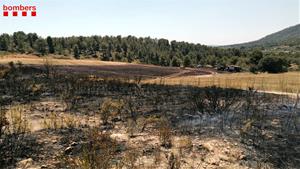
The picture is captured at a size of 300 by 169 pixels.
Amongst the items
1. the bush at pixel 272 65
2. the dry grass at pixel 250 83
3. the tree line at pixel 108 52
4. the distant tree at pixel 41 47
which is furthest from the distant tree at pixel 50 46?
the dry grass at pixel 250 83

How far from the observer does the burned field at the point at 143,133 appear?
6844mm

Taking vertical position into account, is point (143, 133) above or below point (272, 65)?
below

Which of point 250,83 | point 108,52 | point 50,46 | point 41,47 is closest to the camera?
point 250,83

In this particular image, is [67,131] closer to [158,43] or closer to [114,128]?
[114,128]

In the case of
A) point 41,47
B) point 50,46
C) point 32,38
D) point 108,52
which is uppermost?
point 32,38

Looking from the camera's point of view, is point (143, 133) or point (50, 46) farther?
point (50, 46)

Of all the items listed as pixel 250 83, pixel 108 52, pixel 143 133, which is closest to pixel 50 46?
pixel 108 52

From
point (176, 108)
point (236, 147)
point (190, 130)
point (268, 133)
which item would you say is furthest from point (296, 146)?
point (176, 108)

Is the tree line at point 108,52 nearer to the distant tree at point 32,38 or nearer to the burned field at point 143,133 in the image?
the distant tree at point 32,38

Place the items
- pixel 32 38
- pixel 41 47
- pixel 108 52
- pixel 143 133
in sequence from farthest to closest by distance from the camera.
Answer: pixel 32 38
pixel 108 52
pixel 41 47
pixel 143 133

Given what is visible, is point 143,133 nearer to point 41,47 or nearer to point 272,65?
point 272,65

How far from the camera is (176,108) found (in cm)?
1198

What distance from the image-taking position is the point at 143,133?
880cm

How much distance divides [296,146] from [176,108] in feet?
15.3
